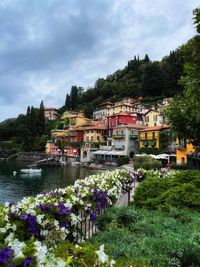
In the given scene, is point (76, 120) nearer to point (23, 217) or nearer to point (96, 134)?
point (96, 134)

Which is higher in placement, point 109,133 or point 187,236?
point 109,133

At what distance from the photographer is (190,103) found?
485 inches

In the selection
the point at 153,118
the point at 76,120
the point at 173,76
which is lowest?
the point at 153,118

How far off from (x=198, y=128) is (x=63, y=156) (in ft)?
209

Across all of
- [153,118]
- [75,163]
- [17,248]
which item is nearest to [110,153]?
[75,163]

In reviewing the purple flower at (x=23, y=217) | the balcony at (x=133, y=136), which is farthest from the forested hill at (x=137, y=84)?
the purple flower at (x=23, y=217)

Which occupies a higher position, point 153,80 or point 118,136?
point 153,80

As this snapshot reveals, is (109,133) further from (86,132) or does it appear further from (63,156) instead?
(63,156)

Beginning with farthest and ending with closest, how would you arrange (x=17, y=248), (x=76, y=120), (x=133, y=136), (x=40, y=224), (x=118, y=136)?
(x=76, y=120)
(x=118, y=136)
(x=133, y=136)
(x=40, y=224)
(x=17, y=248)

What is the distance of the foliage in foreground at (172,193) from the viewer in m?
7.70

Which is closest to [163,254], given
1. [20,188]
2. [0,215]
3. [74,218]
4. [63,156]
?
[74,218]

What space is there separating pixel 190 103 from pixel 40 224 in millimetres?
9750

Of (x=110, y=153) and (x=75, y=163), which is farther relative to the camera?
(x=75, y=163)

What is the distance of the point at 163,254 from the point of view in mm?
4203
